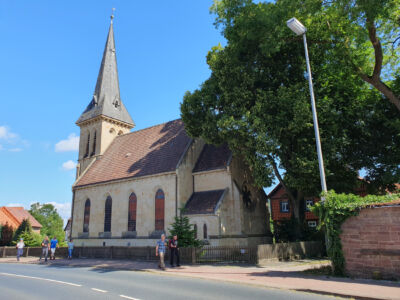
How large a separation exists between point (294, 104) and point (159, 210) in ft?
47.4

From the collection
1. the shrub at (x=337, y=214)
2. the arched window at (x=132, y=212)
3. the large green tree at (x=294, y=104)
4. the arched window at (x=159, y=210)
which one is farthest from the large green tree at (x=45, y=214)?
the shrub at (x=337, y=214)

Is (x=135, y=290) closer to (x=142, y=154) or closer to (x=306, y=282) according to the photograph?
(x=306, y=282)

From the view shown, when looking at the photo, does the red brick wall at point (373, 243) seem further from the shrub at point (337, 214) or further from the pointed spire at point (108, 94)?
the pointed spire at point (108, 94)

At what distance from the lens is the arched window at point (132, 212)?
27328 mm

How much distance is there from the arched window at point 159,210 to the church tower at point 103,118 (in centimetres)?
1345

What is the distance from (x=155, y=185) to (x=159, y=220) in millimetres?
3028

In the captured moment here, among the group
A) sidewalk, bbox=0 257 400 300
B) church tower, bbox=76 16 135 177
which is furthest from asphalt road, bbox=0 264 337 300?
church tower, bbox=76 16 135 177

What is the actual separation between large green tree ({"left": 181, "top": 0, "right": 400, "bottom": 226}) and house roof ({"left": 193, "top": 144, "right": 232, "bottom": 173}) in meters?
3.60

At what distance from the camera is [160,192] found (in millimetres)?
25984

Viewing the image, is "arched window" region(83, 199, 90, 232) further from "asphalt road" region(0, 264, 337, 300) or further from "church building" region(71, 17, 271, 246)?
"asphalt road" region(0, 264, 337, 300)

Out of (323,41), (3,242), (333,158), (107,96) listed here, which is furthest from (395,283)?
(3,242)

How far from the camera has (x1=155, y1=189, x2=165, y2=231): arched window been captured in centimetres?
2517

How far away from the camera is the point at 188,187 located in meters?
25.4

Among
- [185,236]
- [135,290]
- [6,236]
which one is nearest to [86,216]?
[6,236]
